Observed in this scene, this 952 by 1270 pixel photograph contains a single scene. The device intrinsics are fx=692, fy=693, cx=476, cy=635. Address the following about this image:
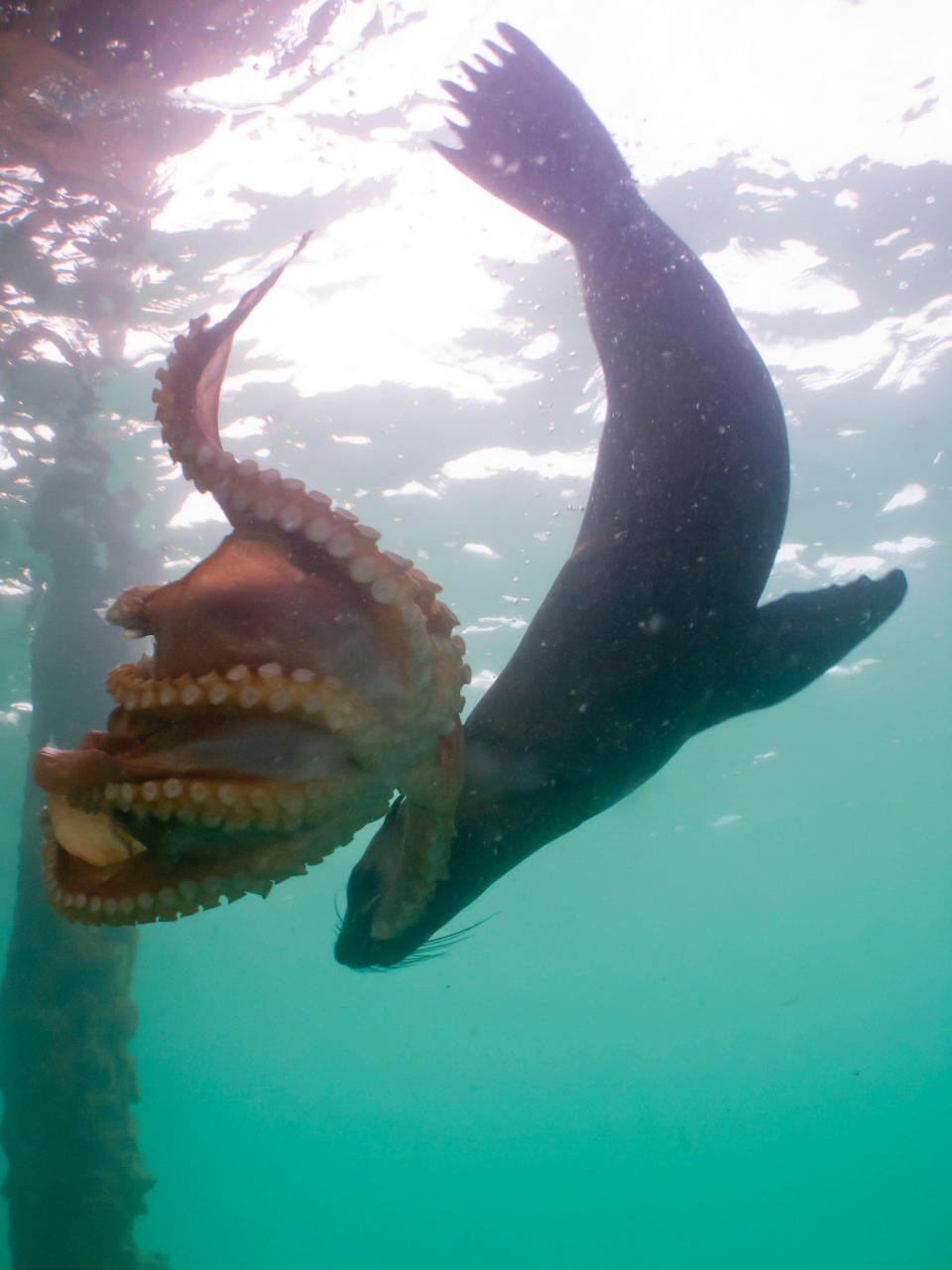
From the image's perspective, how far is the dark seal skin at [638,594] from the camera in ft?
8.44

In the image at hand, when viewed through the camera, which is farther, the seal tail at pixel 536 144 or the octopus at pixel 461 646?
the seal tail at pixel 536 144

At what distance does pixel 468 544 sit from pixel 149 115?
9.51 metres

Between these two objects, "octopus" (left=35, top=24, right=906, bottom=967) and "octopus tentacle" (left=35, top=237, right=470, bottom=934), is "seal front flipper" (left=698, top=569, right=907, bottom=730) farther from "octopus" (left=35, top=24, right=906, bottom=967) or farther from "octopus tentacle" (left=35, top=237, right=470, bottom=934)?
"octopus tentacle" (left=35, top=237, right=470, bottom=934)

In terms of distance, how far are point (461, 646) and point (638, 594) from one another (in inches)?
35.0

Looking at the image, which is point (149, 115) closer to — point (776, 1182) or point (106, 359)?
point (106, 359)

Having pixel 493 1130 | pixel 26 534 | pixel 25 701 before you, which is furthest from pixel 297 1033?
pixel 26 534

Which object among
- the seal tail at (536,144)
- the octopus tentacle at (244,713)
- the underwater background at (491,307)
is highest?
the underwater background at (491,307)

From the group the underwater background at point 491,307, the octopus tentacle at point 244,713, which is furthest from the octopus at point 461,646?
the underwater background at point 491,307

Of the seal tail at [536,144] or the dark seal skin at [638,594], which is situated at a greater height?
the seal tail at [536,144]

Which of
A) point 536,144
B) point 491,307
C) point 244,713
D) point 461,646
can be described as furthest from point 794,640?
point 491,307

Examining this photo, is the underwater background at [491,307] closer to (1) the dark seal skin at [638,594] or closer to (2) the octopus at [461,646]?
(1) the dark seal skin at [638,594]

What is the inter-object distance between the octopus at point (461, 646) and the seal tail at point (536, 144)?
1cm

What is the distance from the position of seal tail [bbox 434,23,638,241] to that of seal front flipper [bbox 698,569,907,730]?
200 cm

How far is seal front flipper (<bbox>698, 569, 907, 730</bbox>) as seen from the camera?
9.75 ft
